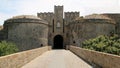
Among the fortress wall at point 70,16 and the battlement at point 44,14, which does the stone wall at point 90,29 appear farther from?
the battlement at point 44,14

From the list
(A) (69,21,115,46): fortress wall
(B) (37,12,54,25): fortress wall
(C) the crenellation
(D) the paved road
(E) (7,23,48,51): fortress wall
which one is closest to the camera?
(D) the paved road

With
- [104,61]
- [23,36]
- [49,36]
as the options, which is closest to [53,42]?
[49,36]

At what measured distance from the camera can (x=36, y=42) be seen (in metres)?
43.3

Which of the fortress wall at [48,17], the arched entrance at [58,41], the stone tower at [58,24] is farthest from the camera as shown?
the arched entrance at [58,41]

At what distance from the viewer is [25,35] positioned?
42.9 meters

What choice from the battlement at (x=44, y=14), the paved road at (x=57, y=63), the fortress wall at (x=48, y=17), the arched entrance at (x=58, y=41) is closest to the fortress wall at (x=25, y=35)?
the fortress wall at (x=48, y=17)

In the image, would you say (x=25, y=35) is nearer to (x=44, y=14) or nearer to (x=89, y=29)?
(x=44, y=14)

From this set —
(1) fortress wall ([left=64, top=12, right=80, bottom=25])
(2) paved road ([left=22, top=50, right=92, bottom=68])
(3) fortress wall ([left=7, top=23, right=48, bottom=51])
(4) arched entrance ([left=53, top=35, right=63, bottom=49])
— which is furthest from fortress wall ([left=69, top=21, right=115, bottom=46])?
(2) paved road ([left=22, top=50, right=92, bottom=68])

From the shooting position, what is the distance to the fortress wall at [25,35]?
140 feet

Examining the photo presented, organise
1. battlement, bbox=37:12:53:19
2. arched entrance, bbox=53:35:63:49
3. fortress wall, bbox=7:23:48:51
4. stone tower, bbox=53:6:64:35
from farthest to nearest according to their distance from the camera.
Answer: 1. arched entrance, bbox=53:35:63:49
2. battlement, bbox=37:12:53:19
3. stone tower, bbox=53:6:64:35
4. fortress wall, bbox=7:23:48:51

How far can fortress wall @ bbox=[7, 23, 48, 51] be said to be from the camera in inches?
1674

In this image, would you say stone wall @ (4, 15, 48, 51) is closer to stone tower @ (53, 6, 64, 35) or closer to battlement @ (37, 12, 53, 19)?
stone tower @ (53, 6, 64, 35)

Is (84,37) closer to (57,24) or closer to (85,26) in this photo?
(85,26)

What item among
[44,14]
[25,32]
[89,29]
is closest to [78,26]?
[89,29]
